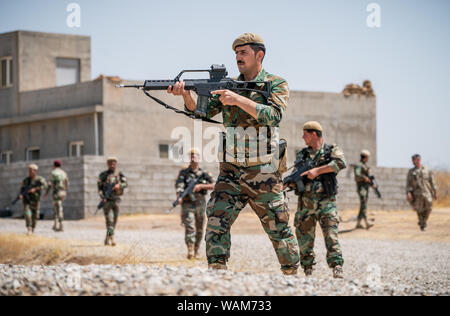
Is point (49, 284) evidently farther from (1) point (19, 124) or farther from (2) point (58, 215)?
(1) point (19, 124)

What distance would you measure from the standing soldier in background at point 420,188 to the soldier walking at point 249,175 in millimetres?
14154

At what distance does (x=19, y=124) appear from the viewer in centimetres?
3447

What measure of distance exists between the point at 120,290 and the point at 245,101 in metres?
1.82

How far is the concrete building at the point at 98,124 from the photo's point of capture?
2653 cm

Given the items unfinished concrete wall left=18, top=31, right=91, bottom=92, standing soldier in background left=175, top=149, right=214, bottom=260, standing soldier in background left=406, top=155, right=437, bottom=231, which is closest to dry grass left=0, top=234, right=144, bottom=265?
standing soldier in background left=175, top=149, right=214, bottom=260

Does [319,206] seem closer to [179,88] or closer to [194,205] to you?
[179,88]

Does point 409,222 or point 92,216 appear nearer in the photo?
point 409,222

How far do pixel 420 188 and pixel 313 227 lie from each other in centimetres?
1182

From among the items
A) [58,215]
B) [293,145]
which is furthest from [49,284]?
[293,145]

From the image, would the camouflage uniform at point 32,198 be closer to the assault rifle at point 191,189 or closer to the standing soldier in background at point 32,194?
the standing soldier in background at point 32,194

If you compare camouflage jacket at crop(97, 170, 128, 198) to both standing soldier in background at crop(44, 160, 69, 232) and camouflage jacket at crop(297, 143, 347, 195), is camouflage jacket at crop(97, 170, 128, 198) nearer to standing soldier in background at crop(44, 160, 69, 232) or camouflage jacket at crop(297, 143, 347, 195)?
standing soldier in background at crop(44, 160, 69, 232)

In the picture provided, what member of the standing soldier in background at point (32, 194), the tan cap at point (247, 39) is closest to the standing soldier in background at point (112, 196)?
the standing soldier in background at point (32, 194)

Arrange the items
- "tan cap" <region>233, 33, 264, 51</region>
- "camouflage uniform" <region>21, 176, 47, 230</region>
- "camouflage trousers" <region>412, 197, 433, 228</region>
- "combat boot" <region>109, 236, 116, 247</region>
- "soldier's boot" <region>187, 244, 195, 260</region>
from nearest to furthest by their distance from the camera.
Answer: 1. "tan cap" <region>233, 33, 264, 51</region>
2. "soldier's boot" <region>187, 244, 195, 260</region>
3. "combat boot" <region>109, 236, 116, 247</region>
4. "camouflage uniform" <region>21, 176, 47, 230</region>
5. "camouflage trousers" <region>412, 197, 433, 228</region>

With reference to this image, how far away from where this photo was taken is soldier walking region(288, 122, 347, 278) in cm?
852
